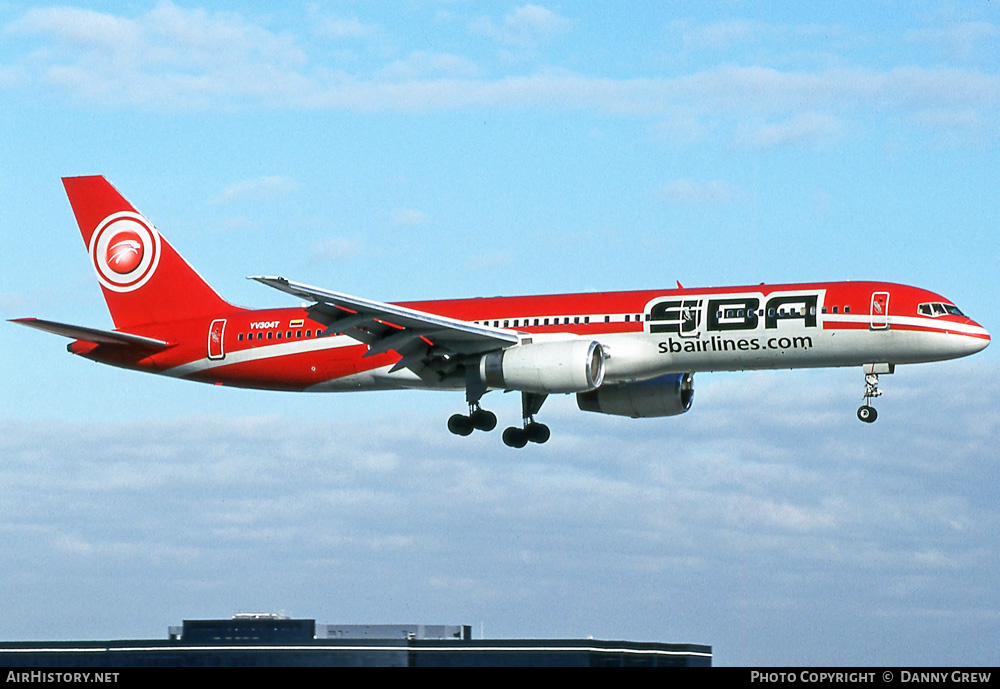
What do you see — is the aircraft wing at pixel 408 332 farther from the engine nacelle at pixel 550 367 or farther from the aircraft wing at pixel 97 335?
the aircraft wing at pixel 97 335

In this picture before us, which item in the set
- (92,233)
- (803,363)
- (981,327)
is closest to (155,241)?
(92,233)

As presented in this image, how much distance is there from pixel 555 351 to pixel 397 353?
271 inches

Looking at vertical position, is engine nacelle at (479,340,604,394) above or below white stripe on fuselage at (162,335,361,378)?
below

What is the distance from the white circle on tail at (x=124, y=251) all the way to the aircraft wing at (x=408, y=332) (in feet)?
39.1

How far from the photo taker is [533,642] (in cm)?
5553

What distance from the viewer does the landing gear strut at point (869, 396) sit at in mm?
51719

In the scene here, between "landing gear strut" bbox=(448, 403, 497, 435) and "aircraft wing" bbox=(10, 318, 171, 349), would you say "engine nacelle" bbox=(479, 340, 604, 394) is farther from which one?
"aircraft wing" bbox=(10, 318, 171, 349)

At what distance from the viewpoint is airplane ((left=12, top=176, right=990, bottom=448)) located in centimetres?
5088

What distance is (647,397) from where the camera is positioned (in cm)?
5803

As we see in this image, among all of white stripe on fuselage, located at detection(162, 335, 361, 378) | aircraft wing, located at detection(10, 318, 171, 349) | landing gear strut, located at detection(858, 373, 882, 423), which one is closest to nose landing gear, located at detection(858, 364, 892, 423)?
landing gear strut, located at detection(858, 373, 882, 423)

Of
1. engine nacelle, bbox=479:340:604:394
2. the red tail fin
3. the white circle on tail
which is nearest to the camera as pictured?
engine nacelle, bbox=479:340:604:394

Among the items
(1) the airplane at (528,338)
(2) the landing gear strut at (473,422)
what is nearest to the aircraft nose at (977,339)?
(1) the airplane at (528,338)

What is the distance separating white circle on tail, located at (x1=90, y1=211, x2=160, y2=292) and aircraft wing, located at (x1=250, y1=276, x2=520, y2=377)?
39.1 ft
